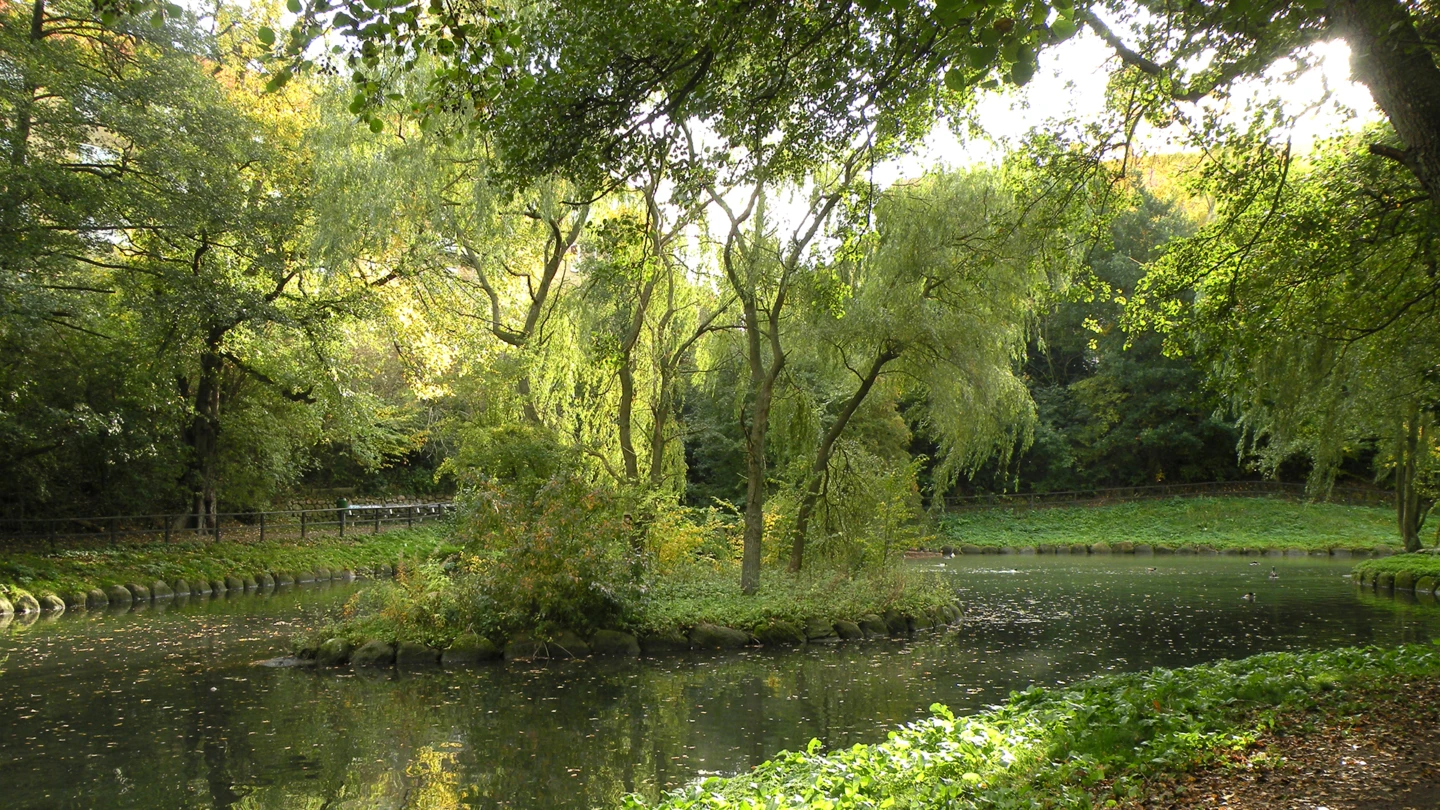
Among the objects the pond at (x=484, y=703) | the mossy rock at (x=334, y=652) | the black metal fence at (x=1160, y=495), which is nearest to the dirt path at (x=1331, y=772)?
the pond at (x=484, y=703)

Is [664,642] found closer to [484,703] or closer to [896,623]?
[484,703]

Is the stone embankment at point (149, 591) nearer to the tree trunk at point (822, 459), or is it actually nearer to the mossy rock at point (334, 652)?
the mossy rock at point (334, 652)

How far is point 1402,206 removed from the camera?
7.67 meters

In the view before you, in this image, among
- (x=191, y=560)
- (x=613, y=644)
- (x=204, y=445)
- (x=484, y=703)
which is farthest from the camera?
(x=204, y=445)

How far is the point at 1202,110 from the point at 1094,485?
3255 cm

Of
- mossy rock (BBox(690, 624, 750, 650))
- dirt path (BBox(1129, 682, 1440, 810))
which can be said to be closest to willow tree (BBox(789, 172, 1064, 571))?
mossy rock (BBox(690, 624, 750, 650))

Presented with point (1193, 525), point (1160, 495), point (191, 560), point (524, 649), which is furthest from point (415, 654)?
point (1160, 495)

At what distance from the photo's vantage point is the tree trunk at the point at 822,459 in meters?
14.3

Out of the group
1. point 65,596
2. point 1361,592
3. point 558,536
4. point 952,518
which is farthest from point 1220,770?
point 952,518

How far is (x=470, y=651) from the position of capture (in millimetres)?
11203

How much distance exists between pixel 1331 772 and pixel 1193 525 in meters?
30.0

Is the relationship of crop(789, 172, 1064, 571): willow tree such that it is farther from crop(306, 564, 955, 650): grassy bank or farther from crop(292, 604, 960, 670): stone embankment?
crop(292, 604, 960, 670): stone embankment

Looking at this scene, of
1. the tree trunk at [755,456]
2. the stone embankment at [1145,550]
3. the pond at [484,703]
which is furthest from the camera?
the stone embankment at [1145,550]

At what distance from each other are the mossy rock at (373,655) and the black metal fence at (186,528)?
470 cm
